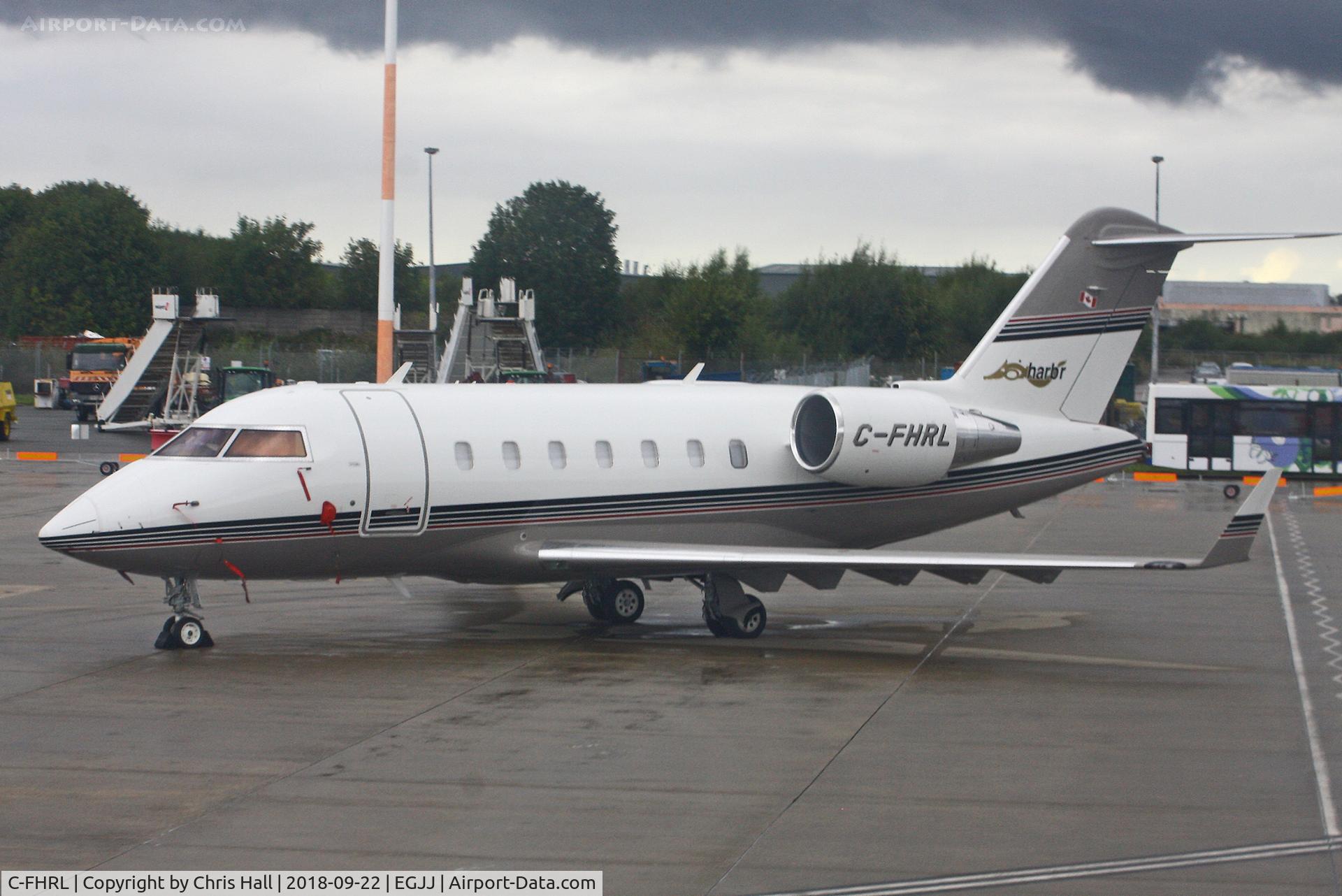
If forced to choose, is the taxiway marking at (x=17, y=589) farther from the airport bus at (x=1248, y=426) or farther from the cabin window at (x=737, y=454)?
the airport bus at (x=1248, y=426)

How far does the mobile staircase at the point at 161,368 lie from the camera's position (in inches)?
2051

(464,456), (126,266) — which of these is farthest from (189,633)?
(126,266)

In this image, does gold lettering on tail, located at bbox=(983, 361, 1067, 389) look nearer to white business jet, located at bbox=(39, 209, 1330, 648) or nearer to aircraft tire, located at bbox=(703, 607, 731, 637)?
white business jet, located at bbox=(39, 209, 1330, 648)

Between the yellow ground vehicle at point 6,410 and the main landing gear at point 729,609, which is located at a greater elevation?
the yellow ground vehicle at point 6,410

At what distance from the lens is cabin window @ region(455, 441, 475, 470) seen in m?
16.2

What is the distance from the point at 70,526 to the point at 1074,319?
13541 mm

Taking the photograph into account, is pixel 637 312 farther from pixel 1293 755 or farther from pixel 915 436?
pixel 1293 755

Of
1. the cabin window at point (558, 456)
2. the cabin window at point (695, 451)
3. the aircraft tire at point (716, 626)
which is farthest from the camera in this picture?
the cabin window at point (695, 451)

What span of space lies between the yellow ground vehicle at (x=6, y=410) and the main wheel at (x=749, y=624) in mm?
38056

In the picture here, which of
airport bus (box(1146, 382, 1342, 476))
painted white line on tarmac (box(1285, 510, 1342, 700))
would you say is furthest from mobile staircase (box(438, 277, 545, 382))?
painted white line on tarmac (box(1285, 510, 1342, 700))

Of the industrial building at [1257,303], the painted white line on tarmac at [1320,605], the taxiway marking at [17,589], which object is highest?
the industrial building at [1257,303]

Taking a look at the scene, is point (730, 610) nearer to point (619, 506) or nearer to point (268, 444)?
point (619, 506)

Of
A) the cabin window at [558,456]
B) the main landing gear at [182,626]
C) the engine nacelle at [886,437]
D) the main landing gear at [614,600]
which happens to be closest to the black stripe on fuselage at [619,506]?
the engine nacelle at [886,437]

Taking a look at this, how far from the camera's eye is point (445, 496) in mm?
15977
